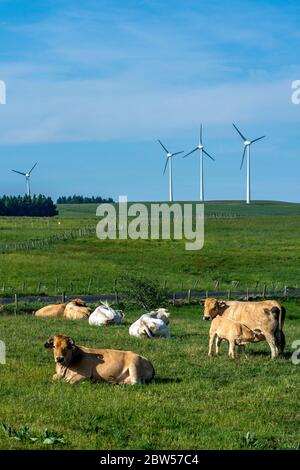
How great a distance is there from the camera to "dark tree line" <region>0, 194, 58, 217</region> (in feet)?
598

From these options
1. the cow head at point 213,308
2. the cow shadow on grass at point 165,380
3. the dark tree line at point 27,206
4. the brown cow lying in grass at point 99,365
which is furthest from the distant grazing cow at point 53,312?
the dark tree line at point 27,206

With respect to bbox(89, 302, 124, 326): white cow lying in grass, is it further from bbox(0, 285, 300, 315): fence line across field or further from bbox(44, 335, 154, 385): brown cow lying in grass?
bbox(0, 285, 300, 315): fence line across field

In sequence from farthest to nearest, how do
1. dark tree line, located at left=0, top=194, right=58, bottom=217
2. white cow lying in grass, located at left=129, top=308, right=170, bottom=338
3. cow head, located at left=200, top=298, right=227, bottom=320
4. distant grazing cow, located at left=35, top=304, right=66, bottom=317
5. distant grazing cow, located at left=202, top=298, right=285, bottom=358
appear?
dark tree line, located at left=0, top=194, right=58, bottom=217
distant grazing cow, located at left=35, top=304, right=66, bottom=317
white cow lying in grass, located at left=129, top=308, right=170, bottom=338
cow head, located at left=200, top=298, right=227, bottom=320
distant grazing cow, located at left=202, top=298, right=285, bottom=358

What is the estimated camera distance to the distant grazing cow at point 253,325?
16625 mm

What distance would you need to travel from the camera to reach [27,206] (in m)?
185

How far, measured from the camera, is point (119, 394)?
12.6m

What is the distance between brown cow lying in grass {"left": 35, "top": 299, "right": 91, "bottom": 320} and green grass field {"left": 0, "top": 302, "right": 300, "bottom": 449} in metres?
11.0

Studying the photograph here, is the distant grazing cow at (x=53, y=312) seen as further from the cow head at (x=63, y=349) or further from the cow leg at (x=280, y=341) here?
the cow head at (x=63, y=349)

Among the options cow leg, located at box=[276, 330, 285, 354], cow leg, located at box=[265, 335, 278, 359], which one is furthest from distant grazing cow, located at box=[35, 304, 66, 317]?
cow leg, located at box=[265, 335, 278, 359]

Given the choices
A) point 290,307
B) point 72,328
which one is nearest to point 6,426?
point 72,328

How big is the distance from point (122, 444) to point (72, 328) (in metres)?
13.8

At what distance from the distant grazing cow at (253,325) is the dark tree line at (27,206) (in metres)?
166

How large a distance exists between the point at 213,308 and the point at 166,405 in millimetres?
7522
